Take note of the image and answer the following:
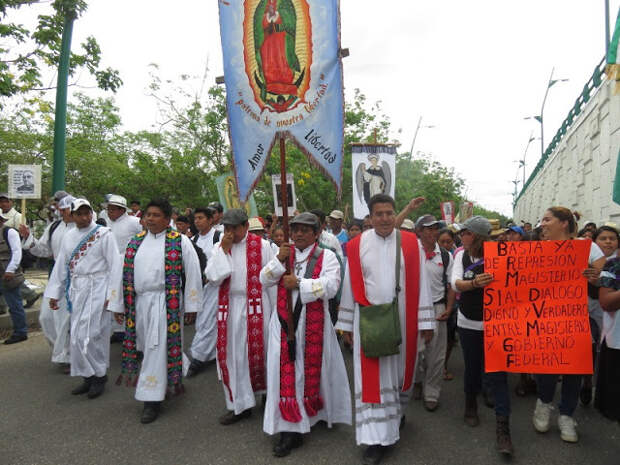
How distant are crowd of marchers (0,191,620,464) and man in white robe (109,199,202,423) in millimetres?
11

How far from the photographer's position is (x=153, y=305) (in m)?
3.95

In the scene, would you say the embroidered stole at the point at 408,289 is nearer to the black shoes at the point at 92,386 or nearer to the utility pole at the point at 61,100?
the black shoes at the point at 92,386

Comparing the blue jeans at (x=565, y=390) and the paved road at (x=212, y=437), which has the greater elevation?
the blue jeans at (x=565, y=390)

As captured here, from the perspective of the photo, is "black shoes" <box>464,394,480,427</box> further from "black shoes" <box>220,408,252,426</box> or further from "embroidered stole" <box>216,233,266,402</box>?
"black shoes" <box>220,408,252,426</box>

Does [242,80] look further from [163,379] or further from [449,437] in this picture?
[449,437]

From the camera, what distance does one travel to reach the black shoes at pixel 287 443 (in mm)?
3217

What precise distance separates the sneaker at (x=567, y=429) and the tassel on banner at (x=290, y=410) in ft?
6.61

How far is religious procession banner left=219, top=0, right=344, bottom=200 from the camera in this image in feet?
12.7

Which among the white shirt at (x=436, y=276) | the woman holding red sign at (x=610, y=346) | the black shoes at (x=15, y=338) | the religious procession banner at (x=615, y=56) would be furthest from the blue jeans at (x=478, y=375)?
the black shoes at (x=15, y=338)

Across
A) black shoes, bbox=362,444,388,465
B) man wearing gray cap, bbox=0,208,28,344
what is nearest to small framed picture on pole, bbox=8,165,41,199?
man wearing gray cap, bbox=0,208,28,344

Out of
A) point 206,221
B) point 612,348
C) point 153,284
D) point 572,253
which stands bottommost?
point 612,348

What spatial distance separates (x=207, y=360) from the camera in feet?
17.5

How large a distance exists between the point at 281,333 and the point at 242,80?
2.23 m

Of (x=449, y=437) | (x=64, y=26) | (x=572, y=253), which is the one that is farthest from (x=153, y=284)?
(x=64, y=26)
